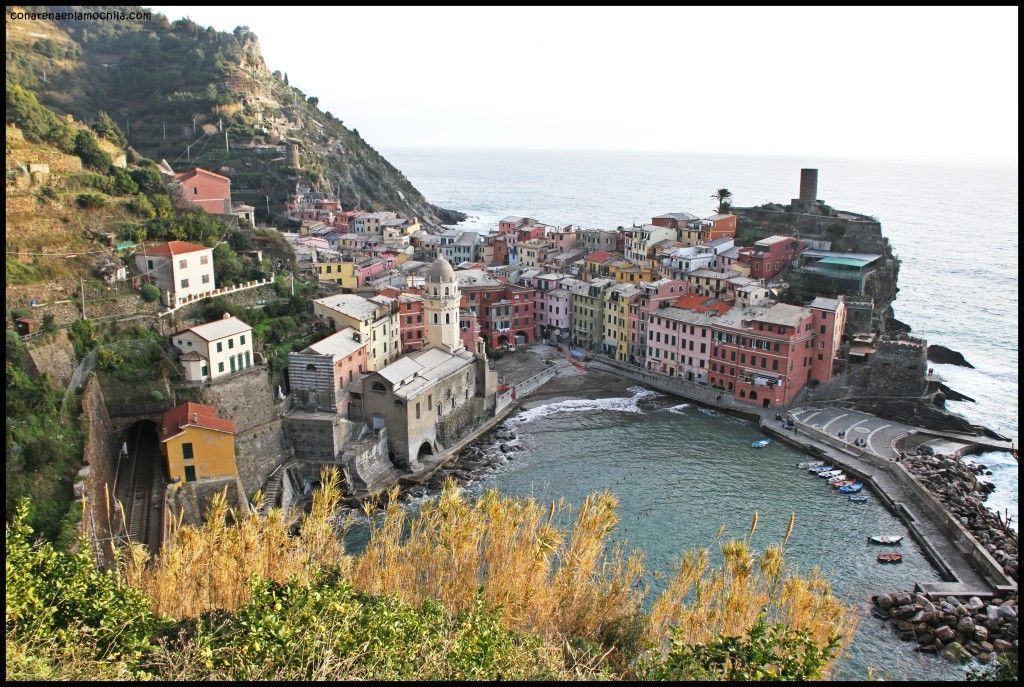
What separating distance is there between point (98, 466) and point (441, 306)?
50.3 ft

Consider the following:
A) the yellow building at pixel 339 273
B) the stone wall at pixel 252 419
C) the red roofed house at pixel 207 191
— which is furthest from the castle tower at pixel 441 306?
the red roofed house at pixel 207 191

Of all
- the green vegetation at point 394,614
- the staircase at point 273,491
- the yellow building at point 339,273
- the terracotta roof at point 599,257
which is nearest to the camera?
the green vegetation at point 394,614

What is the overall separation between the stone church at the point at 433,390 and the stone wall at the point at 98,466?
8549 millimetres

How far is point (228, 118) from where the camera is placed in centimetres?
6456

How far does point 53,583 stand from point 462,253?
46.3 m

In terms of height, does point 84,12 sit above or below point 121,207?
above

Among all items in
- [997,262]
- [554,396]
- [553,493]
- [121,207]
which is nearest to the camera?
[553,493]

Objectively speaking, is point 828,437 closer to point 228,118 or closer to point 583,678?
point 583,678

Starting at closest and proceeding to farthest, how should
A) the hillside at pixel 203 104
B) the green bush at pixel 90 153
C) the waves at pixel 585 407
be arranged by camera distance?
the green bush at pixel 90 153, the waves at pixel 585 407, the hillside at pixel 203 104

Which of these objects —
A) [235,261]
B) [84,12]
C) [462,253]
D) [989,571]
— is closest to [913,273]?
[462,253]

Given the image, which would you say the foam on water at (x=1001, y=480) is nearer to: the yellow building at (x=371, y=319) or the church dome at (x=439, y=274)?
the church dome at (x=439, y=274)

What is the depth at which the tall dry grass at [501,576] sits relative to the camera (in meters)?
12.3

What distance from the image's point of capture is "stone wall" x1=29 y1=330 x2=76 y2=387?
67.4 feet

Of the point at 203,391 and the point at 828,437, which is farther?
the point at 828,437
